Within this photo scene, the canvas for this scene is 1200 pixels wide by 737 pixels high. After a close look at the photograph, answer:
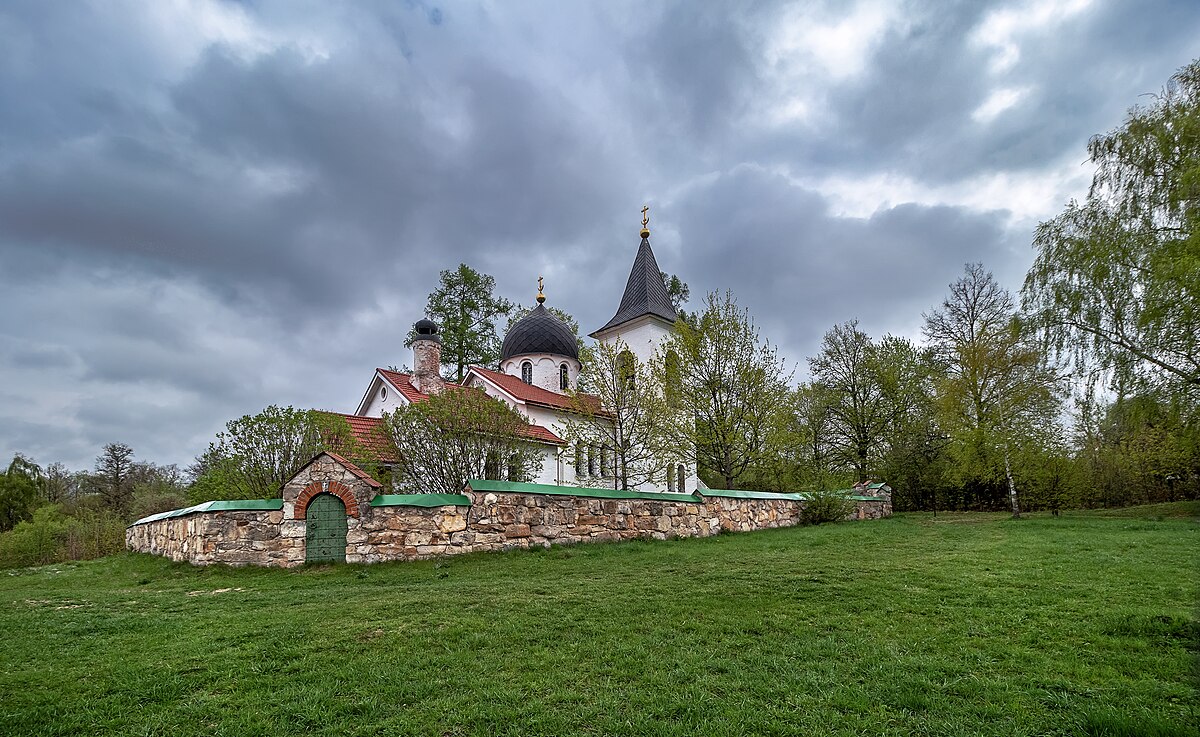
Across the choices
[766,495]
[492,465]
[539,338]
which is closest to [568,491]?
[492,465]

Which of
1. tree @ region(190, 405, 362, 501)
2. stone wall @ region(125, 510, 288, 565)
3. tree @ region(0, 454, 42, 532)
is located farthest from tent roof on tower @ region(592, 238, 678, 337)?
tree @ region(0, 454, 42, 532)

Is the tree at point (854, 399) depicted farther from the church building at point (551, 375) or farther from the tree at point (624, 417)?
the tree at point (624, 417)

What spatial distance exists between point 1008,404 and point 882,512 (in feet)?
18.9

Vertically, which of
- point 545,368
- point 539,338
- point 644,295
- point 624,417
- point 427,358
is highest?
point 644,295

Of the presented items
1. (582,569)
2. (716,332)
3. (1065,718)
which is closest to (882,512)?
(716,332)

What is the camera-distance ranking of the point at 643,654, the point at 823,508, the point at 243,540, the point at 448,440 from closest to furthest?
the point at 643,654 < the point at 243,540 < the point at 448,440 < the point at 823,508

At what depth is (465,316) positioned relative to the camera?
33.9 meters

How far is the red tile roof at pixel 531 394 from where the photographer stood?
877 inches

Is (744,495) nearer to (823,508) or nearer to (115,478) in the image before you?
(823,508)

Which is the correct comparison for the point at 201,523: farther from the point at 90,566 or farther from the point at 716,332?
the point at 716,332

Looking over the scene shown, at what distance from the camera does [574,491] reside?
Answer: 13664mm

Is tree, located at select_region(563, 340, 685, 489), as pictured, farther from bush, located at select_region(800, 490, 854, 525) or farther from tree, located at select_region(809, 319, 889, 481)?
tree, located at select_region(809, 319, 889, 481)

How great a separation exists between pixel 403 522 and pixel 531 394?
41.4 feet

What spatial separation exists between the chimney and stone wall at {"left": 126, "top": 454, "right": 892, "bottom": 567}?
7837 mm
